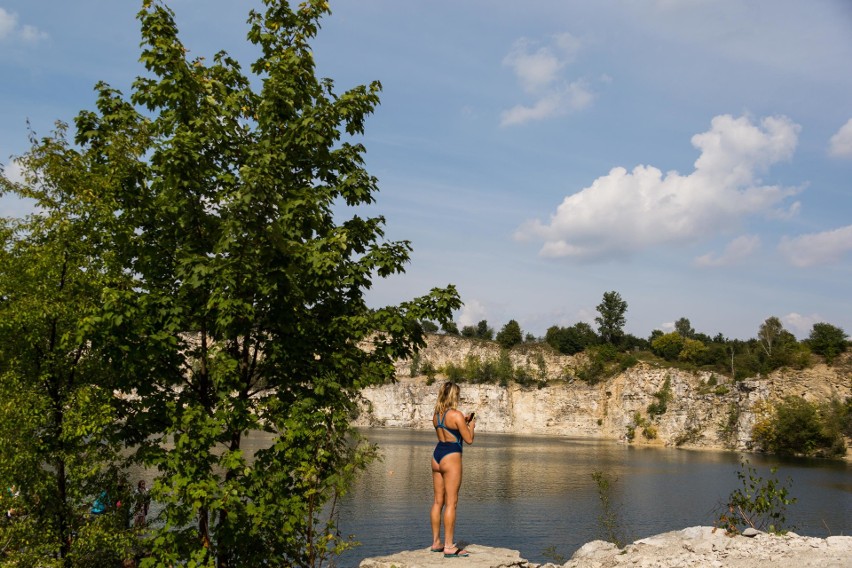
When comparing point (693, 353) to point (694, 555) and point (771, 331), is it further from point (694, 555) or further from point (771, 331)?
point (694, 555)

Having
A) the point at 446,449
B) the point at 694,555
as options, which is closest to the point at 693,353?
the point at 694,555

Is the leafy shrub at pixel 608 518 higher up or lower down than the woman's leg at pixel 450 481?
lower down

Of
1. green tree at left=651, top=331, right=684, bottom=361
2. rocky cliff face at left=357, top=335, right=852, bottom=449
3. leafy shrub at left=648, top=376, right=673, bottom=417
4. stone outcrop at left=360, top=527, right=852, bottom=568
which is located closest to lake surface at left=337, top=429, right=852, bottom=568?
stone outcrop at left=360, top=527, right=852, bottom=568

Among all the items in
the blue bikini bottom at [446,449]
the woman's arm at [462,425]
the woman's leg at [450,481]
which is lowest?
the woman's leg at [450,481]

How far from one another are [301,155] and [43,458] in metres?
5.44

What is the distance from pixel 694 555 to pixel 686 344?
4260 inches

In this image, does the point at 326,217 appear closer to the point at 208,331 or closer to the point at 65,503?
the point at 208,331

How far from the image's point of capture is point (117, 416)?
8625 millimetres

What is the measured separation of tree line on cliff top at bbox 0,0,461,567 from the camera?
25.0ft

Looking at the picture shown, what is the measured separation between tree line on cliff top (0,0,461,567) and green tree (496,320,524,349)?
12359cm

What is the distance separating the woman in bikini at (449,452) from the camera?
8.71 m

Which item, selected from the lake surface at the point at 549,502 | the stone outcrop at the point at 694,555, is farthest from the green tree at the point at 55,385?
the lake surface at the point at 549,502

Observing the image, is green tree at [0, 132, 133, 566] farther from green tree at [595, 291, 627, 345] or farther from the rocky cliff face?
green tree at [595, 291, 627, 345]

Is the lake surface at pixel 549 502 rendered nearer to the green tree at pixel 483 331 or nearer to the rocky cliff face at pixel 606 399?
the rocky cliff face at pixel 606 399
